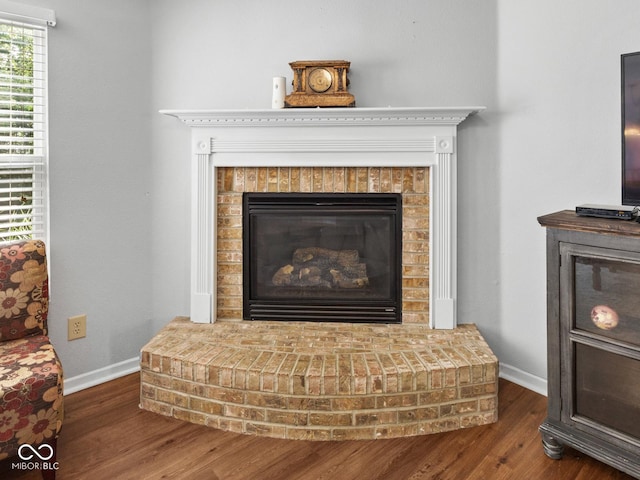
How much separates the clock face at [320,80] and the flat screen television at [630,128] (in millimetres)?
1326

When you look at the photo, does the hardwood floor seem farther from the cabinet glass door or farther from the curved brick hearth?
the cabinet glass door

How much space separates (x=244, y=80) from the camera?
256 cm

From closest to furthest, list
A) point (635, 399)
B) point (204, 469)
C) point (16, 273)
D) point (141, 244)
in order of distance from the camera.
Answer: point (635, 399) → point (204, 469) → point (16, 273) → point (141, 244)

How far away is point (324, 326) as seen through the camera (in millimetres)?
2488

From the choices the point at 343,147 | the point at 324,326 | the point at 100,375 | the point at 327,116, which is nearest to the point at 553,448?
the point at 324,326

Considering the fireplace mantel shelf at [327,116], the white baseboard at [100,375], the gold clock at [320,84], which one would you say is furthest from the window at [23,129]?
the gold clock at [320,84]

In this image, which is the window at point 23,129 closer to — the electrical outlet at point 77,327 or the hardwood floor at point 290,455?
the electrical outlet at point 77,327

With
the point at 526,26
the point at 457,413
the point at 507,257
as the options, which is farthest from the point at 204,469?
the point at 526,26

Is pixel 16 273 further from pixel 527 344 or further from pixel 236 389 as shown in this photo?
pixel 527 344

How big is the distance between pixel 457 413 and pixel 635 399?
0.69m

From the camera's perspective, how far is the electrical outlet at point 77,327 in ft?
7.70

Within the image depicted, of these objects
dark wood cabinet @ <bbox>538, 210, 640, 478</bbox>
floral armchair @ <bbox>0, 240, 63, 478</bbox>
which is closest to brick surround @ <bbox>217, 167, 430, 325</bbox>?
dark wood cabinet @ <bbox>538, 210, 640, 478</bbox>

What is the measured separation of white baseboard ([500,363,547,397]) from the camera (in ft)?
7.57

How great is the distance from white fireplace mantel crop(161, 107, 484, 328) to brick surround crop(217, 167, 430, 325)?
6cm
